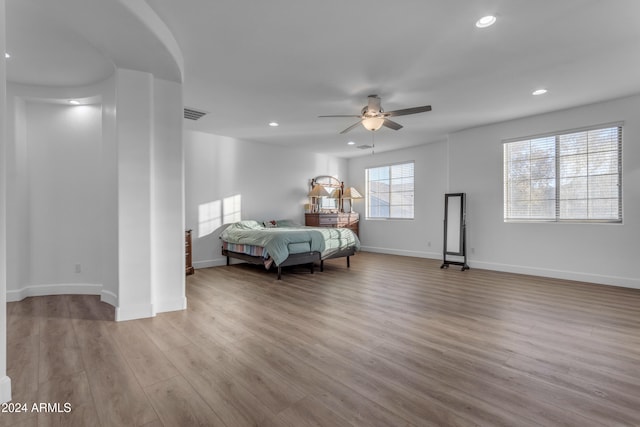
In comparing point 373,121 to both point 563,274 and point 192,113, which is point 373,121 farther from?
point 563,274

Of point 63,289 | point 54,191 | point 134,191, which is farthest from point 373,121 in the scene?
point 63,289

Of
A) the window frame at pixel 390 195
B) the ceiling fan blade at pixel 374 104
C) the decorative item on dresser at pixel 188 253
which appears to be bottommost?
the decorative item on dresser at pixel 188 253

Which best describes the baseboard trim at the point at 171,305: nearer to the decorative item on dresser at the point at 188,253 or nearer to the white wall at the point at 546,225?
the decorative item on dresser at the point at 188,253

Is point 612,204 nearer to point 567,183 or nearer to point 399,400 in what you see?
point 567,183

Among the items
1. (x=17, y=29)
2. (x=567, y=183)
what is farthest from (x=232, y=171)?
(x=567, y=183)

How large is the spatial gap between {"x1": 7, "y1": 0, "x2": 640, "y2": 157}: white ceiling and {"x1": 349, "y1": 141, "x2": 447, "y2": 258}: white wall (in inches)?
90.4

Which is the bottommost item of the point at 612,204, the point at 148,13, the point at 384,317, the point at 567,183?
the point at 384,317

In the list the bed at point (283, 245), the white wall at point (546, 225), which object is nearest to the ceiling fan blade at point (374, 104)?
the bed at point (283, 245)

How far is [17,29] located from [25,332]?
2.53 m

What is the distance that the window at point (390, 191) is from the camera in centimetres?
747

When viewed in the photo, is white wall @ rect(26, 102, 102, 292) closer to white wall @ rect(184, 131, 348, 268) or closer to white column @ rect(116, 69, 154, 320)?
white column @ rect(116, 69, 154, 320)

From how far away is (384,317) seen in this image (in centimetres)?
302

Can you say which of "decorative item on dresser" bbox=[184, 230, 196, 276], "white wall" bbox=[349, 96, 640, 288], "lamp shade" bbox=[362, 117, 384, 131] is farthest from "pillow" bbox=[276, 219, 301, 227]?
"lamp shade" bbox=[362, 117, 384, 131]

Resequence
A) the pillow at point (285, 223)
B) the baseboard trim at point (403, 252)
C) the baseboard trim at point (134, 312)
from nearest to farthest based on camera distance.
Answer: the baseboard trim at point (134, 312), the pillow at point (285, 223), the baseboard trim at point (403, 252)
